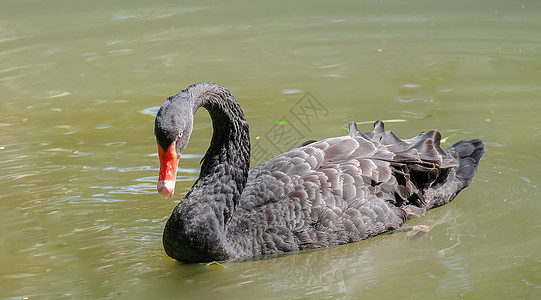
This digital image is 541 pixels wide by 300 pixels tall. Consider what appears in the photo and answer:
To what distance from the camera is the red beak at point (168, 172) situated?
4.64 metres

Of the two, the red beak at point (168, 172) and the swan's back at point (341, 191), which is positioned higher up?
the red beak at point (168, 172)

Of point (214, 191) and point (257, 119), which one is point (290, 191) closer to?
point (214, 191)

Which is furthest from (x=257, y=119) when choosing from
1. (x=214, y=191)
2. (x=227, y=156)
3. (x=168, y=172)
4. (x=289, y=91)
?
(x=168, y=172)

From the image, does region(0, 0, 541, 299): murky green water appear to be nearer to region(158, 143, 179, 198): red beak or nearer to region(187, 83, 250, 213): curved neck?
region(187, 83, 250, 213): curved neck

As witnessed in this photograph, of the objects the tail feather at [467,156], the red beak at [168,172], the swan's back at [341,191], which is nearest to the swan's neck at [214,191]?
the swan's back at [341,191]

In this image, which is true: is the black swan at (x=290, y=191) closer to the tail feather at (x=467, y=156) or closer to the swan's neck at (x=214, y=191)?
the swan's neck at (x=214, y=191)

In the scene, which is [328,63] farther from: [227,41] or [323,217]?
[323,217]

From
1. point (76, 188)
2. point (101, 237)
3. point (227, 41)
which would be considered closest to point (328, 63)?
point (227, 41)

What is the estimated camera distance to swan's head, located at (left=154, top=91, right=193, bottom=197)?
4.61 meters

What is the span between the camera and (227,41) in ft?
37.3

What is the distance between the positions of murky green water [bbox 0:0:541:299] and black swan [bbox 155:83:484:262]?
0.48ft

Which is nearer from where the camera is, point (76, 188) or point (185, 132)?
point (185, 132)

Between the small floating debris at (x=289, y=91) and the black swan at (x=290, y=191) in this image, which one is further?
the small floating debris at (x=289, y=91)

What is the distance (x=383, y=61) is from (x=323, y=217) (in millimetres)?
4934
